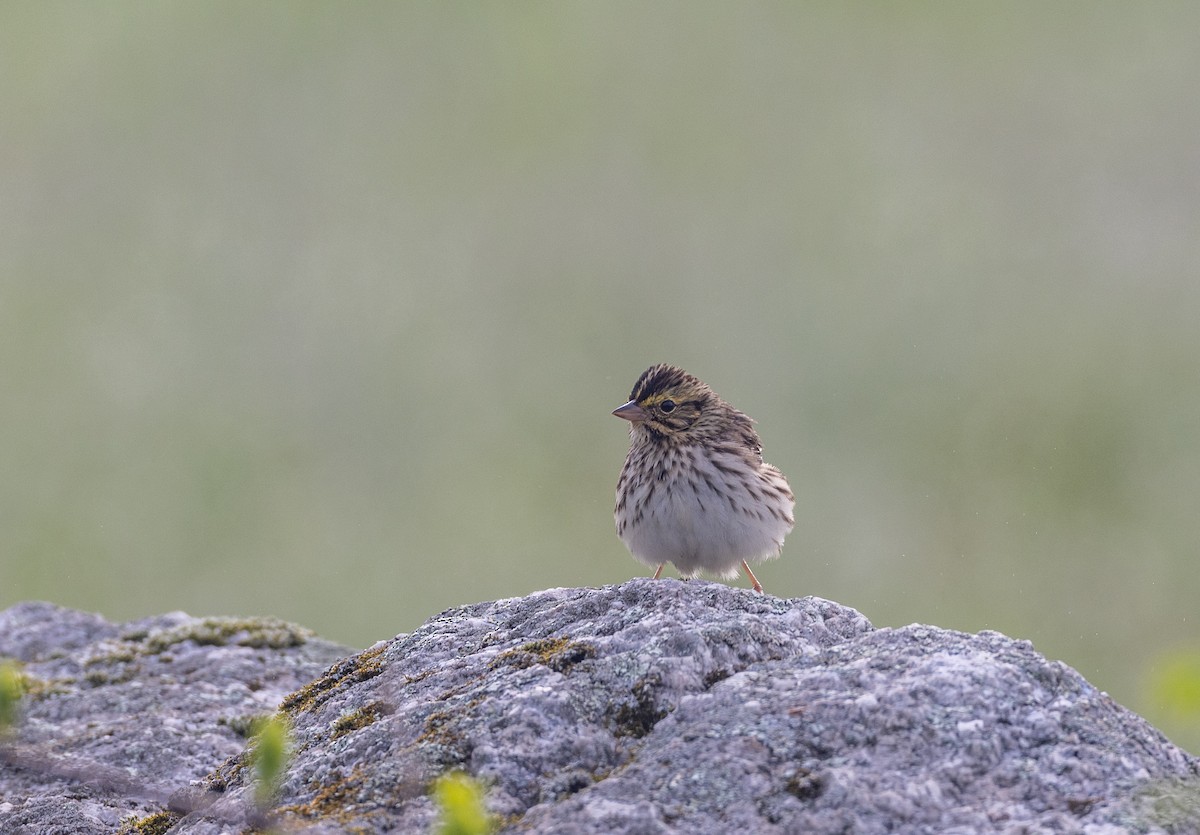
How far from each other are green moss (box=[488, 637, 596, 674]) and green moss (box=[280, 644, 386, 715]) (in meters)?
0.62

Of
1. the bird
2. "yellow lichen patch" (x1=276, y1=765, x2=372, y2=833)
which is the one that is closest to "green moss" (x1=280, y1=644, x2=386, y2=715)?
"yellow lichen patch" (x1=276, y1=765, x2=372, y2=833)

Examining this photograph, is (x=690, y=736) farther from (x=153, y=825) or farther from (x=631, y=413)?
(x=631, y=413)

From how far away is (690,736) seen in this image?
11.8ft

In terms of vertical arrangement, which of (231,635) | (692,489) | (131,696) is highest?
(692,489)

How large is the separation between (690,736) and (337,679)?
5.49ft

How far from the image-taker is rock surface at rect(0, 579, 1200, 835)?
10.9 ft

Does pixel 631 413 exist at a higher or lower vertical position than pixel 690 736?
higher

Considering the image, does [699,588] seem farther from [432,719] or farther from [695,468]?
[695,468]

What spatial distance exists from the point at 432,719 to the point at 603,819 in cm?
83

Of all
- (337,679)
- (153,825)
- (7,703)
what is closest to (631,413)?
(337,679)

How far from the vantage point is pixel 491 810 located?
11.5 ft

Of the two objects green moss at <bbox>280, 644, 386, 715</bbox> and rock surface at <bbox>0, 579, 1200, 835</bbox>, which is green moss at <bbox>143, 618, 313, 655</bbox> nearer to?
rock surface at <bbox>0, 579, 1200, 835</bbox>

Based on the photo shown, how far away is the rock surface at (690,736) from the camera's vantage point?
3.32 meters

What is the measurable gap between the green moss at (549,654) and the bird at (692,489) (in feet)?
11.4
